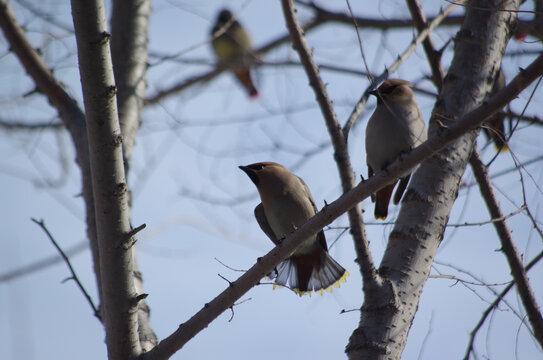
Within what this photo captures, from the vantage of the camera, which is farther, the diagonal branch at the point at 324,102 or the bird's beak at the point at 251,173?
the bird's beak at the point at 251,173

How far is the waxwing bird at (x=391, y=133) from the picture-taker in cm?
384

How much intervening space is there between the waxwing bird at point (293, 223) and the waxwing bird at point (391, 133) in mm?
544

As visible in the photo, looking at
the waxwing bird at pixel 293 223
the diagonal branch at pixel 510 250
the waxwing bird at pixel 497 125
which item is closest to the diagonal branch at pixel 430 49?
the waxwing bird at pixel 497 125

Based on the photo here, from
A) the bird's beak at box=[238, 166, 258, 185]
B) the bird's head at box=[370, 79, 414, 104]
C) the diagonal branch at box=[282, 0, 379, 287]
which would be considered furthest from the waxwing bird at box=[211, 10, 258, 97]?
the diagonal branch at box=[282, 0, 379, 287]

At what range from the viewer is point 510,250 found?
363 centimetres

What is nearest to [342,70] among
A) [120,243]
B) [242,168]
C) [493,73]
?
[242,168]

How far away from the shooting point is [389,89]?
4.30m

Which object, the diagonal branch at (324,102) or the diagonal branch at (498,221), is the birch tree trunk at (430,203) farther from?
the diagonal branch at (498,221)

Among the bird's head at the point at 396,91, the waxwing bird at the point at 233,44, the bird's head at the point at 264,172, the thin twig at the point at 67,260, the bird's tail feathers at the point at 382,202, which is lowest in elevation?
the thin twig at the point at 67,260

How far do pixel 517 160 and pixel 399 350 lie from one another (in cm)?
104

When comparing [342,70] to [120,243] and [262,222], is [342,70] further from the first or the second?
[120,243]

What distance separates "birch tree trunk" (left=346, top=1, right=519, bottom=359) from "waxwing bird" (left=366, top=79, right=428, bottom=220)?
1.22ft

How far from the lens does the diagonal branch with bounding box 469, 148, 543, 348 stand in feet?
11.4

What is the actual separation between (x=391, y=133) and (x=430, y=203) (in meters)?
0.78
